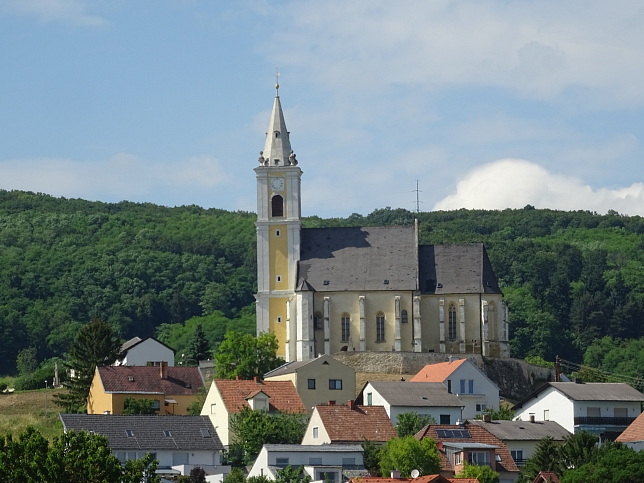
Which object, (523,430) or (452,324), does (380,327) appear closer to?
(452,324)

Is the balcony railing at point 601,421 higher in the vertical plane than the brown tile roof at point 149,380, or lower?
lower

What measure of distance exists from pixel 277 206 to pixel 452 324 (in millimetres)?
12586

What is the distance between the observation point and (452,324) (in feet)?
334

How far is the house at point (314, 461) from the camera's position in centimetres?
6912

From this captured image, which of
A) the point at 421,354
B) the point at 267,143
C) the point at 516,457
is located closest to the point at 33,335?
the point at 267,143

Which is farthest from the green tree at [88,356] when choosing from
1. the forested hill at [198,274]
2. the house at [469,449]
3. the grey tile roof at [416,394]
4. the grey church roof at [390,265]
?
the forested hill at [198,274]

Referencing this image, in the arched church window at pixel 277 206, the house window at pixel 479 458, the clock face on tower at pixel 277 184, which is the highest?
the clock face on tower at pixel 277 184

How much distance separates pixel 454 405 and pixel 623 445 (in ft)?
35.8

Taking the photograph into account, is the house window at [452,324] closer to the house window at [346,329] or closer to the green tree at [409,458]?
the house window at [346,329]

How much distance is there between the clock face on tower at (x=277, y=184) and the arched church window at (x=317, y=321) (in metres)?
8.26

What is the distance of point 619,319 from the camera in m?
157

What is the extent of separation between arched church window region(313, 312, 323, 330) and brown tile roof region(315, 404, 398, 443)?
74.4 ft

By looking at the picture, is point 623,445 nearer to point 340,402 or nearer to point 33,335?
point 340,402

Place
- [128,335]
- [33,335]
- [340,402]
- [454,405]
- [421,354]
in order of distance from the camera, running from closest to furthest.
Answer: [454,405] → [340,402] → [421,354] → [33,335] → [128,335]
